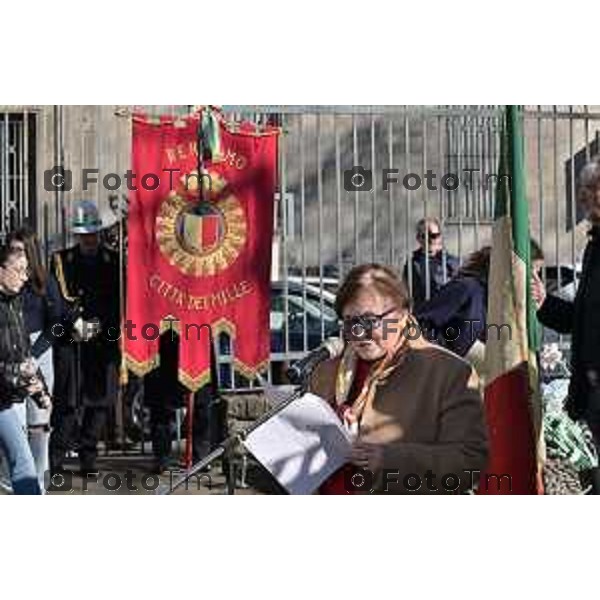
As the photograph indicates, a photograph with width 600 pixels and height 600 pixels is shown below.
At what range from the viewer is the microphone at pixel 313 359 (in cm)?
777

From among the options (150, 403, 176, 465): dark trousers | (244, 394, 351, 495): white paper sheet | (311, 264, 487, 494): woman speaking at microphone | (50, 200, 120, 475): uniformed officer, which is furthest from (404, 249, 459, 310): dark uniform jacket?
(50, 200, 120, 475): uniformed officer

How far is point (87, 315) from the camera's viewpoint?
311 inches

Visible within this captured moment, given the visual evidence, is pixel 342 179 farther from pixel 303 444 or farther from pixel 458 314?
pixel 303 444

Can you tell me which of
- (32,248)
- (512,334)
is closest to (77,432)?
(32,248)

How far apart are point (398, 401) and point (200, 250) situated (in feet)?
3.53

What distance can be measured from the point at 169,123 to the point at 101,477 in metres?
1.48

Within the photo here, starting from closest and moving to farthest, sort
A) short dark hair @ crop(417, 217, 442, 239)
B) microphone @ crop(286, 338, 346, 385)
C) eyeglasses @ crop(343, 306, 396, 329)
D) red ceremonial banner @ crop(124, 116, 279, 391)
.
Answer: eyeglasses @ crop(343, 306, 396, 329) → microphone @ crop(286, 338, 346, 385) → red ceremonial banner @ crop(124, 116, 279, 391) → short dark hair @ crop(417, 217, 442, 239)

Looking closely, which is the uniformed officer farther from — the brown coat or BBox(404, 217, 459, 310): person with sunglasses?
BBox(404, 217, 459, 310): person with sunglasses

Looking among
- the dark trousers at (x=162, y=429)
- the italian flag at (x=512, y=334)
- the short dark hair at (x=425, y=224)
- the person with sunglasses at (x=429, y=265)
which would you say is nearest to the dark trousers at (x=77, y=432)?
the dark trousers at (x=162, y=429)

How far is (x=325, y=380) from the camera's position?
7688 mm

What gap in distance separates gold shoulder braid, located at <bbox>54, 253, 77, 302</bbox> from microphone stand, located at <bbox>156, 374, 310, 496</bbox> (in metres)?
0.86

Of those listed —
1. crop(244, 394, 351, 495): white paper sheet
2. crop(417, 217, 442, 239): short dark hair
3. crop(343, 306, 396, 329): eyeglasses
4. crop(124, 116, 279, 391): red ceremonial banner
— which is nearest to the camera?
crop(244, 394, 351, 495): white paper sheet

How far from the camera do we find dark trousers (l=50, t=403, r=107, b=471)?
7.92 m

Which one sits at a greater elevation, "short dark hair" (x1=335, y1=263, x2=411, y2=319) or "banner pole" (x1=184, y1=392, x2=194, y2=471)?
"short dark hair" (x1=335, y1=263, x2=411, y2=319)
